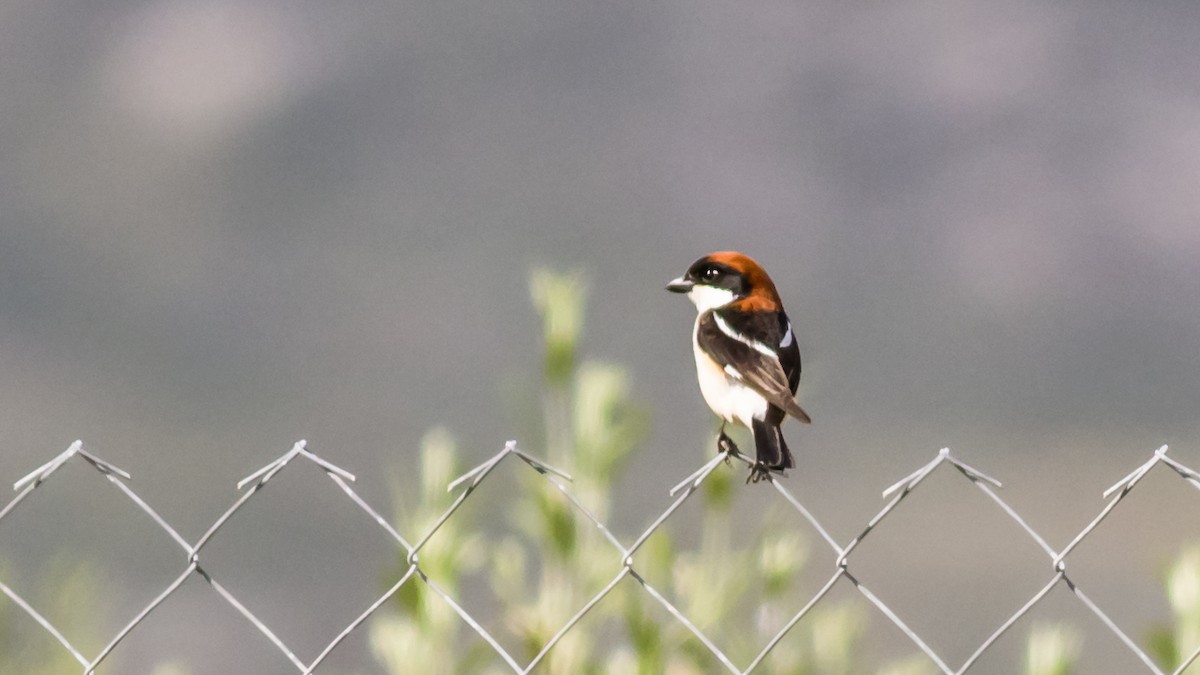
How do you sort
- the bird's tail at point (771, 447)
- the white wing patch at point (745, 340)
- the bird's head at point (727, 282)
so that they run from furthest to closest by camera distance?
the bird's head at point (727, 282)
the white wing patch at point (745, 340)
the bird's tail at point (771, 447)

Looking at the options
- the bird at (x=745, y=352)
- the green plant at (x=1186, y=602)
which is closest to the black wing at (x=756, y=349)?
the bird at (x=745, y=352)

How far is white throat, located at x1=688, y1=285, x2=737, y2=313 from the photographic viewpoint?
2967mm

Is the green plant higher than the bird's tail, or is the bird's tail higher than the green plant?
the green plant

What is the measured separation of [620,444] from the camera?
1858 mm

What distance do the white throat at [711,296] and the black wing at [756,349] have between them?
0.07 meters

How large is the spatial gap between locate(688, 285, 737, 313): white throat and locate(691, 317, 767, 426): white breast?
19cm

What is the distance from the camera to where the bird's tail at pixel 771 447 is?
2.38 meters

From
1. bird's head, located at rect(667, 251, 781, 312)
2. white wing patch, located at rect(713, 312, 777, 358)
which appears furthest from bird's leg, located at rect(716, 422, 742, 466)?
bird's head, located at rect(667, 251, 781, 312)

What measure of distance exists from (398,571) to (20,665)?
523 mm

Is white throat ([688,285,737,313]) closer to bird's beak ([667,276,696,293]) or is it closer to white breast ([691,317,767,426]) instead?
bird's beak ([667,276,696,293])

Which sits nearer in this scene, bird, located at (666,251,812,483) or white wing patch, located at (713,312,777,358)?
bird, located at (666,251,812,483)

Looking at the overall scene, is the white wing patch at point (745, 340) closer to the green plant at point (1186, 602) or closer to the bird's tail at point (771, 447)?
the bird's tail at point (771, 447)

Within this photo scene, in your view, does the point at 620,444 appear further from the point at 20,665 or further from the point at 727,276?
the point at 727,276

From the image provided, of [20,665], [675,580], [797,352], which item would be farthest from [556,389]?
[797,352]
